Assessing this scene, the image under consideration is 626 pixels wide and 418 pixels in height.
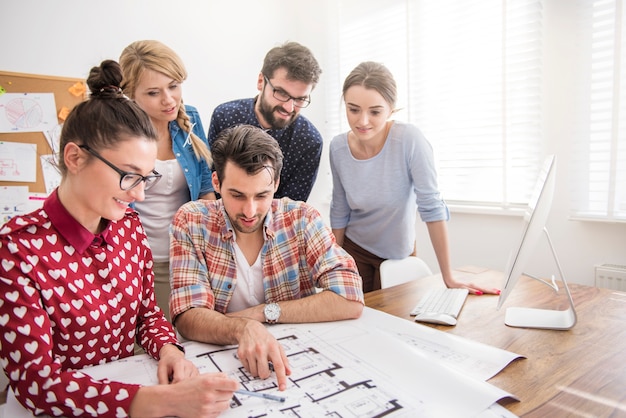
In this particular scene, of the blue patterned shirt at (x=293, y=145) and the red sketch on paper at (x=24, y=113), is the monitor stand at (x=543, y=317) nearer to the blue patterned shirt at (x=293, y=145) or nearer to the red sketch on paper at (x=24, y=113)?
the blue patterned shirt at (x=293, y=145)

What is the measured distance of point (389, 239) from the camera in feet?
6.62

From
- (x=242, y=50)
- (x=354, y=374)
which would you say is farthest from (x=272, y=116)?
(x=242, y=50)

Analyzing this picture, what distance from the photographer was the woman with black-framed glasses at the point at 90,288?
78cm

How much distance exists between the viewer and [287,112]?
6.04 ft

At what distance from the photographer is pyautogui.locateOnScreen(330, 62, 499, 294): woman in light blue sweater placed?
→ 1.81 metres

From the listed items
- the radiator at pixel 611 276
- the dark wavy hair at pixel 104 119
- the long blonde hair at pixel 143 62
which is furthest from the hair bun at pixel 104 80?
the radiator at pixel 611 276

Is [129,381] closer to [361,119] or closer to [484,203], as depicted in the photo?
[361,119]

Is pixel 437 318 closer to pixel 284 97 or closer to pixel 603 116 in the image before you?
pixel 284 97

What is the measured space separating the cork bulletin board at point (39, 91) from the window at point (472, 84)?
2.18 metres

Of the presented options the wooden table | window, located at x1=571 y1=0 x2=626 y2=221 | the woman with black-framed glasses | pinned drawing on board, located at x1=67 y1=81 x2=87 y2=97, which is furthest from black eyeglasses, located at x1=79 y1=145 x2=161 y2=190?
window, located at x1=571 y1=0 x2=626 y2=221

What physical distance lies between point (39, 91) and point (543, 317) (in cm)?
269

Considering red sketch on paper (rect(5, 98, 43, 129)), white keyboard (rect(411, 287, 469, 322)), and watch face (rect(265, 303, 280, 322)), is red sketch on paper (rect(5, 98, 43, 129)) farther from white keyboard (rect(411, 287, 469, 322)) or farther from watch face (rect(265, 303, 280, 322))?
white keyboard (rect(411, 287, 469, 322))

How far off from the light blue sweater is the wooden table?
1.18ft

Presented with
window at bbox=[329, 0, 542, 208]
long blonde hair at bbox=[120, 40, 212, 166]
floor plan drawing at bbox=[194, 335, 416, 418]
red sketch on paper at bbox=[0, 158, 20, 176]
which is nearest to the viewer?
floor plan drawing at bbox=[194, 335, 416, 418]
